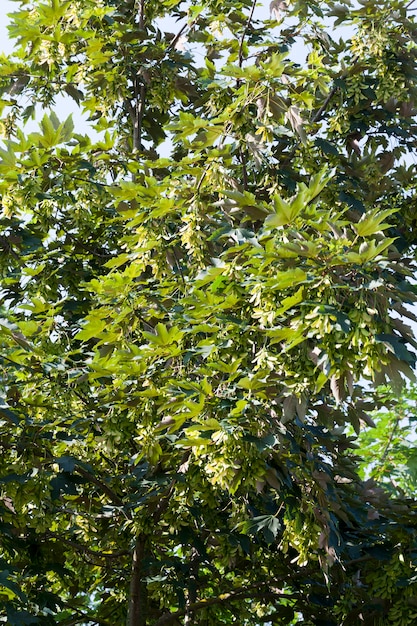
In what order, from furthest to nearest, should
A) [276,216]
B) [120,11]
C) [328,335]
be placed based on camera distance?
[120,11] → [276,216] → [328,335]

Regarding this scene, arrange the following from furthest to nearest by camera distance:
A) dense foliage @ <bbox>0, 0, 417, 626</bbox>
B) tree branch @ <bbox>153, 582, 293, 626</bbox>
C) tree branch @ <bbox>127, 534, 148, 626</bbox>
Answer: tree branch @ <bbox>153, 582, 293, 626</bbox> → tree branch @ <bbox>127, 534, 148, 626</bbox> → dense foliage @ <bbox>0, 0, 417, 626</bbox>

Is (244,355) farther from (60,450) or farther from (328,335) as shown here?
(60,450)

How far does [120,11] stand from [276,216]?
2824 mm

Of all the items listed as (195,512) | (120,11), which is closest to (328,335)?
(195,512)

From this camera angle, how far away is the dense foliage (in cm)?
291

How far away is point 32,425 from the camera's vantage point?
3557 millimetres

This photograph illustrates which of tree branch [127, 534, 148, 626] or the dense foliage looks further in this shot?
tree branch [127, 534, 148, 626]

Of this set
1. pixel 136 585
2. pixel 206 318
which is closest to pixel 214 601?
pixel 136 585

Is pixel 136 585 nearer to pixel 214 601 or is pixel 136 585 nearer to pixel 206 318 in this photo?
pixel 214 601

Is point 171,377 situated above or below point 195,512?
above

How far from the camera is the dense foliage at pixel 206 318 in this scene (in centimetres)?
291

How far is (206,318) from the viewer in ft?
10.7

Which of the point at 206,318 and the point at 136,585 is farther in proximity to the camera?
the point at 136,585

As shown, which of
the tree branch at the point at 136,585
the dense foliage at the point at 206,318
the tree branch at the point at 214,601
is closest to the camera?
the dense foliage at the point at 206,318
